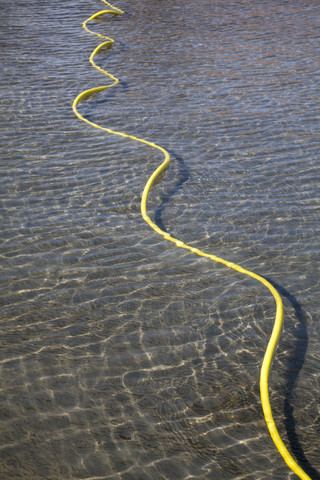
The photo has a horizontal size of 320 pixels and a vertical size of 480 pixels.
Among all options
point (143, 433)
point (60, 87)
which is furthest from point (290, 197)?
point (60, 87)

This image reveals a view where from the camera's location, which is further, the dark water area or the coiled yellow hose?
the dark water area

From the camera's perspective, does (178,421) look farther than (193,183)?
No

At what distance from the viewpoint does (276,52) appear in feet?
27.1

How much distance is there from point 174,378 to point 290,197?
220 cm

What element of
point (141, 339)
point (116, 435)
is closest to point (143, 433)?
point (116, 435)

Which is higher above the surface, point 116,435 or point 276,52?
point 276,52

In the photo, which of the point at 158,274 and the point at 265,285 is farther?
the point at 158,274

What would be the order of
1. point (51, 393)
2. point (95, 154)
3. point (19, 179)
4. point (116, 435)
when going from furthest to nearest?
point (95, 154) → point (19, 179) → point (51, 393) → point (116, 435)

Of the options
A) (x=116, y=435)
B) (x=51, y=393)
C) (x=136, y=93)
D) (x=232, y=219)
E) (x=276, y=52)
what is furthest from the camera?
(x=276, y=52)

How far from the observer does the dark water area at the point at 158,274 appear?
265cm

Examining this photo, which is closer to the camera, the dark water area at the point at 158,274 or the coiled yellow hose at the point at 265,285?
the coiled yellow hose at the point at 265,285

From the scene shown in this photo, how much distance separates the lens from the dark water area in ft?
8.70

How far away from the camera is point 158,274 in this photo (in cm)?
381

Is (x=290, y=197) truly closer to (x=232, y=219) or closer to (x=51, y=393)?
(x=232, y=219)
